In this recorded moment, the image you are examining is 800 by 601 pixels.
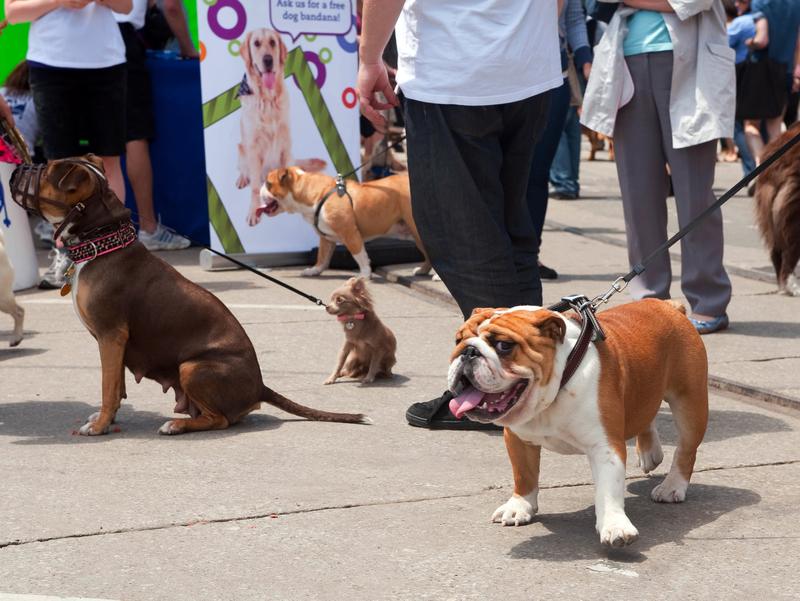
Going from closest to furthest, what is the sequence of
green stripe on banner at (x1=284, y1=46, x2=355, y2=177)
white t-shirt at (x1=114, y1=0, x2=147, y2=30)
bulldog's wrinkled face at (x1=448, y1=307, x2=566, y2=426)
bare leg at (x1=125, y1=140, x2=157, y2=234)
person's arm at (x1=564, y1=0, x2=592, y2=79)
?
bulldog's wrinkled face at (x1=448, y1=307, x2=566, y2=426)
person's arm at (x1=564, y1=0, x2=592, y2=79)
green stripe on banner at (x1=284, y1=46, x2=355, y2=177)
white t-shirt at (x1=114, y1=0, x2=147, y2=30)
bare leg at (x1=125, y1=140, x2=157, y2=234)

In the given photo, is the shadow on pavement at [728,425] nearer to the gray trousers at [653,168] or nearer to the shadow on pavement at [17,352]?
the gray trousers at [653,168]

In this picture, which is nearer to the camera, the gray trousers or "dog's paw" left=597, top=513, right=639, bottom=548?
"dog's paw" left=597, top=513, right=639, bottom=548

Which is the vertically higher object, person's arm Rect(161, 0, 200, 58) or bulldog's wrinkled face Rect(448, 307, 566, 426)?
person's arm Rect(161, 0, 200, 58)

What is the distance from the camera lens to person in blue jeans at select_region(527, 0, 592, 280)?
7.85m

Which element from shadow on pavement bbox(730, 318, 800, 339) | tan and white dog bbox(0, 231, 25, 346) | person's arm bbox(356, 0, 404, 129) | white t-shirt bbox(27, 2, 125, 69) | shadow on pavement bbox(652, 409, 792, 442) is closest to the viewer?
→ person's arm bbox(356, 0, 404, 129)

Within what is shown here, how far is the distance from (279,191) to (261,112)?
69 cm

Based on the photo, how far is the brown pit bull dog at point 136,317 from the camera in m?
4.85

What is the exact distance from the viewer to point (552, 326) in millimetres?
3430

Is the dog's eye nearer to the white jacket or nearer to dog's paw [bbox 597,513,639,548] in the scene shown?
dog's paw [bbox 597,513,639,548]

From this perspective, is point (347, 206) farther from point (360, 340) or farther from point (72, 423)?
point (72, 423)

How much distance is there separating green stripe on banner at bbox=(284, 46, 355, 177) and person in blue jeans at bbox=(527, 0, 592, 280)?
1754mm

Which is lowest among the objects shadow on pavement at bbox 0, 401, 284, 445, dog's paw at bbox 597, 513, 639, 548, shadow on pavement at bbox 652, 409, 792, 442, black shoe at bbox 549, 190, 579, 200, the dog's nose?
black shoe at bbox 549, 190, 579, 200

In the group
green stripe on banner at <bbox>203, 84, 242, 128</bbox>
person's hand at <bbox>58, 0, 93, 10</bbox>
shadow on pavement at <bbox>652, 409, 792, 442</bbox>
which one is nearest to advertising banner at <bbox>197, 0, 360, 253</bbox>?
green stripe on banner at <bbox>203, 84, 242, 128</bbox>

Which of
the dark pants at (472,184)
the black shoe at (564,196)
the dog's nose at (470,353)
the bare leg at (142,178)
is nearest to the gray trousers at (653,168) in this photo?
the dark pants at (472,184)
